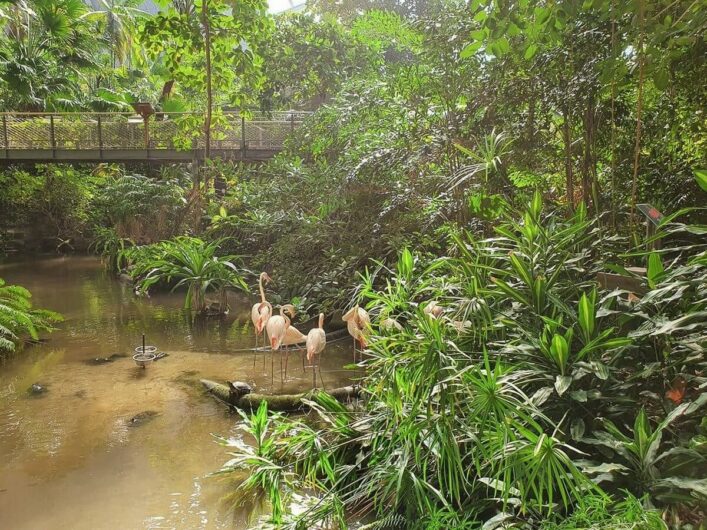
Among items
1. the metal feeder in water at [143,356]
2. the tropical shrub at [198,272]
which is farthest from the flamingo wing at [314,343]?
the tropical shrub at [198,272]

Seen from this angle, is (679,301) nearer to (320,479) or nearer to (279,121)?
(320,479)

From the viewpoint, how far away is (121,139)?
37.5 feet

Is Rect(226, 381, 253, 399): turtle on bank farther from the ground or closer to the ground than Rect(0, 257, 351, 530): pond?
farther from the ground

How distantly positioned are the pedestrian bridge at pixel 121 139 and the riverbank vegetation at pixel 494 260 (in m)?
2.21

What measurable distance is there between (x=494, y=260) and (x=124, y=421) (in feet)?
8.21

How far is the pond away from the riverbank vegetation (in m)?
0.37

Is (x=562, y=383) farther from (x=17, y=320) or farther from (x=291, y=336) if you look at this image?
(x=17, y=320)

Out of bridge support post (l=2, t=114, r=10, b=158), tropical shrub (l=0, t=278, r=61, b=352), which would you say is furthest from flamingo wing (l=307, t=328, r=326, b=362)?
bridge support post (l=2, t=114, r=10, b=158)

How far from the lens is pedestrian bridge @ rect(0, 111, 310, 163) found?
35.2ft

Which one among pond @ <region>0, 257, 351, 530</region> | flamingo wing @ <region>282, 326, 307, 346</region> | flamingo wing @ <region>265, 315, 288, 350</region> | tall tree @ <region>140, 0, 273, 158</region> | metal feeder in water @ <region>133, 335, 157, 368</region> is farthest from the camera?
tall tree @ <region>140, 0, 273, 158</region>

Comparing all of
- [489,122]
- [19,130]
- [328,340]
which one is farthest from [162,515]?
[19,130]

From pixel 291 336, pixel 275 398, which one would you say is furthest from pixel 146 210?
pixel 275 398

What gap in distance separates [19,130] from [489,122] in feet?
34.0

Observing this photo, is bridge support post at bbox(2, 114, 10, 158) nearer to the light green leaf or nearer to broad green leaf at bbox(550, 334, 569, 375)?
broad green leaf at bbox(550, 334, 569, 375)
